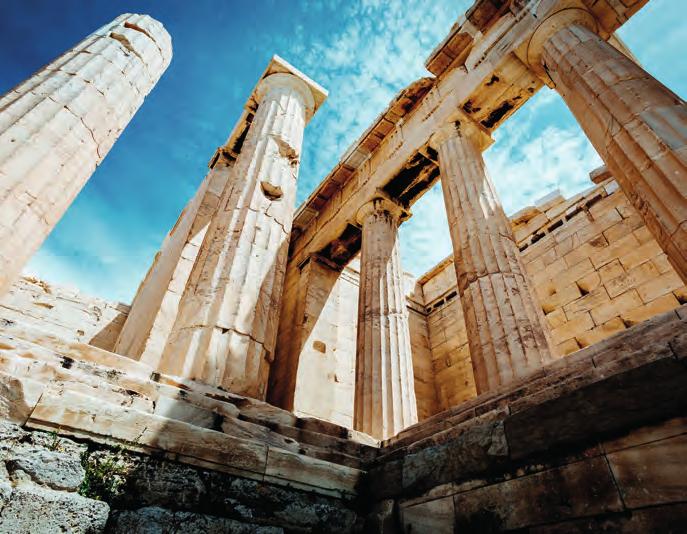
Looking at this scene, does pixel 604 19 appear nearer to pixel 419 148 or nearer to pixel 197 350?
pixel 419 148

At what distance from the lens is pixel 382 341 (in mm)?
6887

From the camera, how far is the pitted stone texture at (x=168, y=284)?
7.45 m

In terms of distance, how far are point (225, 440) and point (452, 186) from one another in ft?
18.4

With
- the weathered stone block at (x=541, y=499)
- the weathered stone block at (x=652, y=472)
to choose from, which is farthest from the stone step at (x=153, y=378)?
the weathered stone block at (x=652, y=472)

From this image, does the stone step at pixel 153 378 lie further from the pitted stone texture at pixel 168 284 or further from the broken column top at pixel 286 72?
the broken column top at pixel 286 72

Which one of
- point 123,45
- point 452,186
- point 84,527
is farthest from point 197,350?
point 123,45

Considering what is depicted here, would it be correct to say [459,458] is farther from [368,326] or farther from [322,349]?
[322,349]

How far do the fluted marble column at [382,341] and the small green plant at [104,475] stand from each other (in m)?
4.03

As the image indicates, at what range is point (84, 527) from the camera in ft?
6.83

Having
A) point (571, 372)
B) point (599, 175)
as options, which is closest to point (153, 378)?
point (571, 372)

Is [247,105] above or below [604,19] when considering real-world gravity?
above

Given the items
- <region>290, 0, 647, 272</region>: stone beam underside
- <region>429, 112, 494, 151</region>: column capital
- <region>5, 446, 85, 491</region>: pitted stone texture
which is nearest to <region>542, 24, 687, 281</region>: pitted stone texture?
<region>290, 0, 647, 272</region>: stone beam underside

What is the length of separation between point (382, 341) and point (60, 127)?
214 inches

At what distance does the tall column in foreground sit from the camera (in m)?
4.28
